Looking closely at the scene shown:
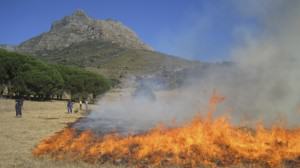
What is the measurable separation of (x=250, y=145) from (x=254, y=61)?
327 inches

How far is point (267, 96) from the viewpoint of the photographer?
2359 centimetres

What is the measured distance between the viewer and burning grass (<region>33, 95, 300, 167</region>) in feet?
52.5

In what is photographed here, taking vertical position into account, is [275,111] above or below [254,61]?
below

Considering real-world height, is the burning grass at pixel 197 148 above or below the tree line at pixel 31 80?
below

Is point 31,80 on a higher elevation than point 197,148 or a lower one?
higher

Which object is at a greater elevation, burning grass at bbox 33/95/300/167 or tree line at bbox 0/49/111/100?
tree line at bbox 0/49/111/100

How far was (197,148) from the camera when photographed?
55.1ft

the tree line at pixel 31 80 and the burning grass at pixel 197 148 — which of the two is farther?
the tree line at pixel 31 80

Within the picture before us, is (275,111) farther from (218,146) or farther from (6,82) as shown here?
(6,82)

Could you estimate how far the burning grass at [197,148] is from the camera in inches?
631

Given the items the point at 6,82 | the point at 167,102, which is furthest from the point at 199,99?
the point at 6,82

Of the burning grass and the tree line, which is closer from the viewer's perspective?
the burning grass

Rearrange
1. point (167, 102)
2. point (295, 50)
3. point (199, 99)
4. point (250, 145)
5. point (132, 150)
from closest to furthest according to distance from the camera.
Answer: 1. point (250, 145)
2. point (132, 150)
3. point (295, 50)
4. point (199, 99)
5. point (167, 102)

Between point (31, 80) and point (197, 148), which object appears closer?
point (197, 148)
